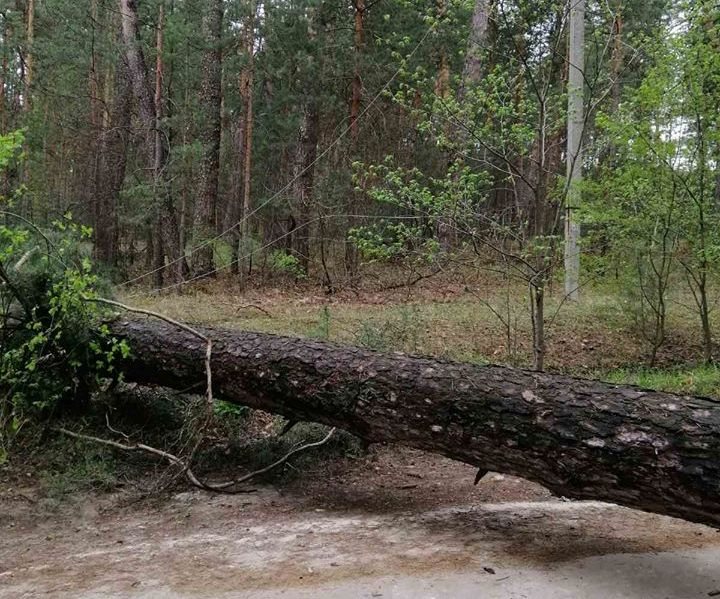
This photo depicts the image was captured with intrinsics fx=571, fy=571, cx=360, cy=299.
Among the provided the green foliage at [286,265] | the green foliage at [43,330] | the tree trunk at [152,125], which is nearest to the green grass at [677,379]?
the green foliage at [43,330]

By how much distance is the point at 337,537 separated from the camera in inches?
139

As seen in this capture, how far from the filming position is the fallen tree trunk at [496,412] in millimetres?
2949

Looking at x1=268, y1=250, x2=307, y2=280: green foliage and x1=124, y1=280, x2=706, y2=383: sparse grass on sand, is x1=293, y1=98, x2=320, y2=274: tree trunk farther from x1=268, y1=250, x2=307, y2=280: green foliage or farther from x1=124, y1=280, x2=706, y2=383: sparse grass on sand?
x1=124, y1=280, x2=706, y2=383: sparse grass on sand

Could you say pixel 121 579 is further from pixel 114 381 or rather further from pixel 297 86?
pixel 297 86

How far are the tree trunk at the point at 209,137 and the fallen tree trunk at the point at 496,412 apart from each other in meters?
8.46

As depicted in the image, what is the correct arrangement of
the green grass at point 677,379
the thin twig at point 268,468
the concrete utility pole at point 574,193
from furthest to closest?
the concrete utility pole at point 574,193 → the green grass at point 677,379 → the thin twig at point 268,468

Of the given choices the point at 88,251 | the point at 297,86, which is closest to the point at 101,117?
the point at 297,86

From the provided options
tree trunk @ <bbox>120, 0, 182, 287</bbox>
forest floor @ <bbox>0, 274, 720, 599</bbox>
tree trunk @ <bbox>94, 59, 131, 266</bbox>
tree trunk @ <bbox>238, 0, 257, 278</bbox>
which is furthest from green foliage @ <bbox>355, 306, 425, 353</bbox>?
tree trunk @ <bbox>94, 59, 131, 266</bbox>

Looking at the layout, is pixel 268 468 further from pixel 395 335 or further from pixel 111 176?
pixel 111 176

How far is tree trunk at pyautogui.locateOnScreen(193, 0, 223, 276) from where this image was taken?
13133 mm

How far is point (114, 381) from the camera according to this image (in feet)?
17.9

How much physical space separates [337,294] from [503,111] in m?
7.21

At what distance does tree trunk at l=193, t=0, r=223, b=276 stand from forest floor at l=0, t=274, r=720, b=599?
8213 millimetres

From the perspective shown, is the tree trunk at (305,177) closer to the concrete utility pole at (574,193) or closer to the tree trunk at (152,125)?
the tree trunk at (152,125)
